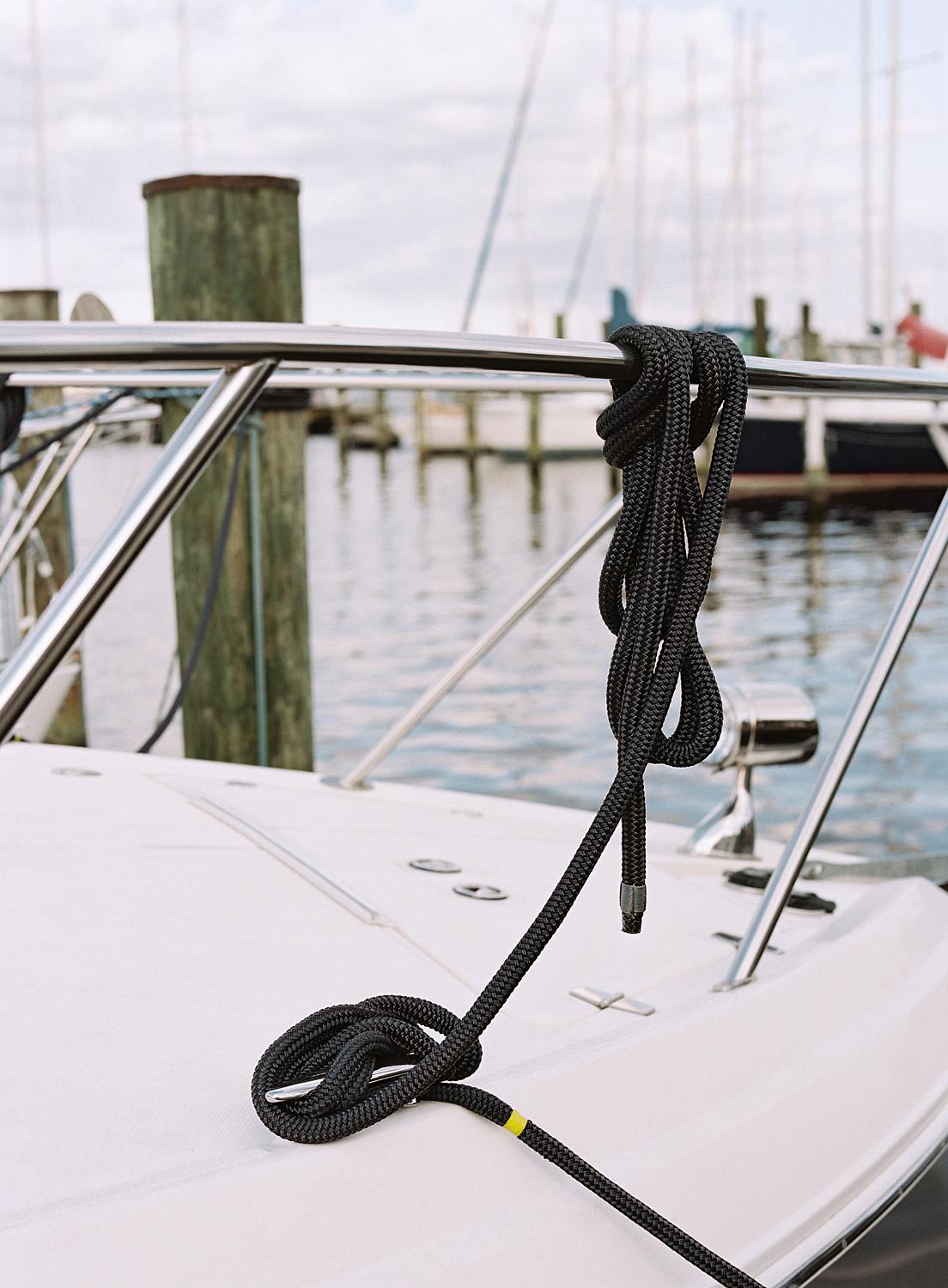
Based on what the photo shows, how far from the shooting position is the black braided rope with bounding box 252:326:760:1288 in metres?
1.12

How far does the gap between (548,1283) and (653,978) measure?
47 centimetres

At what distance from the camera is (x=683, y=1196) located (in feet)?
4.17

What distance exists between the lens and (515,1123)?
45.3 inches

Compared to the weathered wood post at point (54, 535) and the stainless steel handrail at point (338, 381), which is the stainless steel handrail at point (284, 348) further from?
the weathered wood post at point (54, 535)

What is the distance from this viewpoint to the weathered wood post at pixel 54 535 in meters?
4.91

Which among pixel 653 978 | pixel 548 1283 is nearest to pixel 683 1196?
pixel 548 1283

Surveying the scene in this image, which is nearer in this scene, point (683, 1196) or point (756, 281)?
point (683, 1196)

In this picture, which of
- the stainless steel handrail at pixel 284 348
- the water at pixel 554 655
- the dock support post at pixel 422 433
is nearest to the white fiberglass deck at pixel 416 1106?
the stainless steel handrail at pixel 284 348

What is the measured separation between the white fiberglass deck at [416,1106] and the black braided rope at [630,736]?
0.13 ft

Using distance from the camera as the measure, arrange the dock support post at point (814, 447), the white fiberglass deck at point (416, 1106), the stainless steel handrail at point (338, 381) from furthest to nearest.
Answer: the dock support post at point (814, 447)
the stainless steel handrail at point (338, 381)
the white fiberglass deck at point (416, 1106)

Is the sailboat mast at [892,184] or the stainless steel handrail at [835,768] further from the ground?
the sailboat mast at [892,184]

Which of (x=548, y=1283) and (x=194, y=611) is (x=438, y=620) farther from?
(x=548, y=1283)

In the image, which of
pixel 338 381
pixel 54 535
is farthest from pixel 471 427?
pixel 338 381

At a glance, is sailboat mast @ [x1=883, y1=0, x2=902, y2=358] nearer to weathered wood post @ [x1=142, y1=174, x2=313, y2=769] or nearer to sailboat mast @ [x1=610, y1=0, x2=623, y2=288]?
sailboat mast @ [x1=610, y1=0, x2=623, y2=288]
